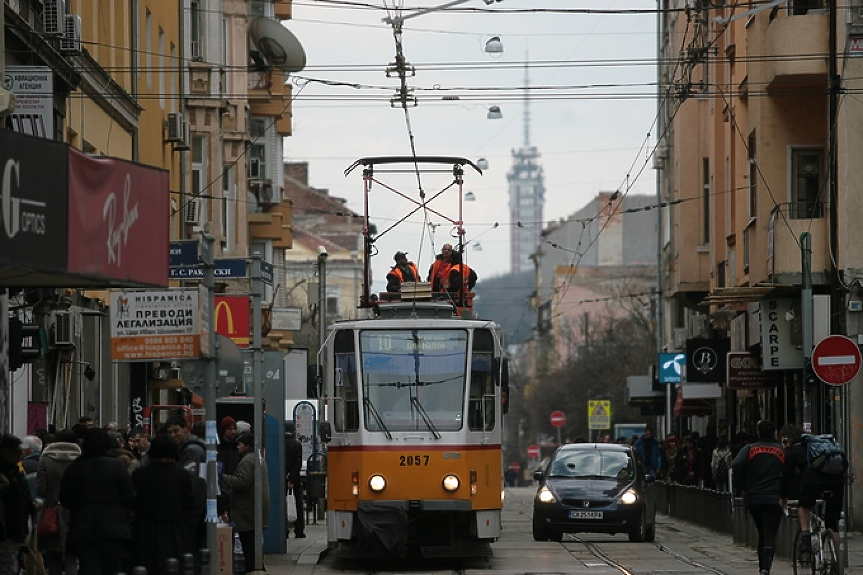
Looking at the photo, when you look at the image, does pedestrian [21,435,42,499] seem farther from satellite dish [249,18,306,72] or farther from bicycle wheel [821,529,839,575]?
satellite dish [249,18,306,72]

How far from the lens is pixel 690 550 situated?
85.6 feet

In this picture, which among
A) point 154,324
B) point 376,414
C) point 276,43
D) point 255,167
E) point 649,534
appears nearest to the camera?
point 154,324

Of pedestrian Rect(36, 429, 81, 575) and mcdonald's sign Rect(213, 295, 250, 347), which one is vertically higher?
mcdonald's sign Rect(213, 295, 250, 347)

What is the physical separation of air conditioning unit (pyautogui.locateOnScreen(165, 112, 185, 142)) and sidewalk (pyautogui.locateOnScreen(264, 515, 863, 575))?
866 centimetres

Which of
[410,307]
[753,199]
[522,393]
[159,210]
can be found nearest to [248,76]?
[753,199]

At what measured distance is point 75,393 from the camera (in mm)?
29125

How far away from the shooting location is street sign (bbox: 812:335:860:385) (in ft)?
72.4

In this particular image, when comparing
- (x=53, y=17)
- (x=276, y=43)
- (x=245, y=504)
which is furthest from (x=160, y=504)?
(x=276, y=43)

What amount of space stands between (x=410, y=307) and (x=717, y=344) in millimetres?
18884

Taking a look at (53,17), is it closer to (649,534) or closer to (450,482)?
(450,482)

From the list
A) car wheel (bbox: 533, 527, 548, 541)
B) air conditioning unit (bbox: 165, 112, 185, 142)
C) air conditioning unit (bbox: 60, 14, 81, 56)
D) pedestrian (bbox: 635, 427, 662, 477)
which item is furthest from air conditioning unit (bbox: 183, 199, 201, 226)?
car wheel (bbox: 533, 527, 548, 541)

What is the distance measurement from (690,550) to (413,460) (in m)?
5.58

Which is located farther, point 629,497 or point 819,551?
point 629,497

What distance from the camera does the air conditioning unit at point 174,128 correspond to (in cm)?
3756
